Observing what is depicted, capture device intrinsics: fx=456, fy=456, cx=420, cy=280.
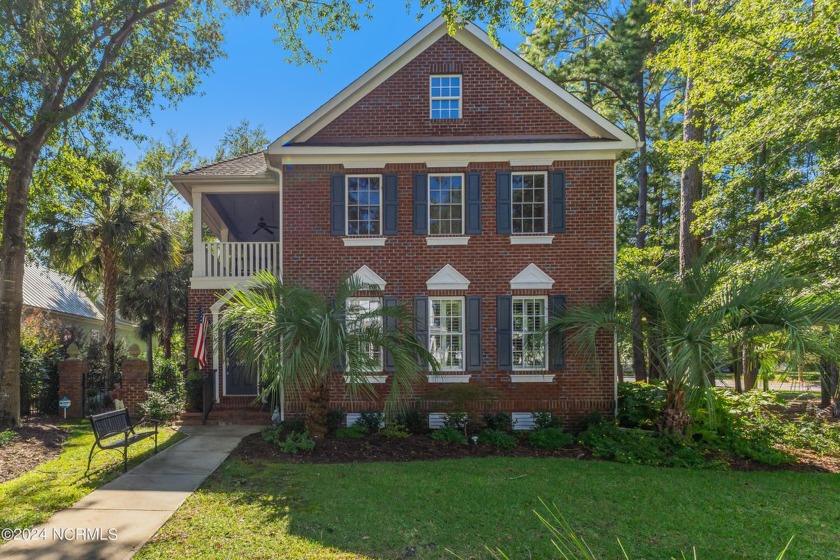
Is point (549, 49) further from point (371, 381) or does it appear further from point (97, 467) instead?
point (97, 467)

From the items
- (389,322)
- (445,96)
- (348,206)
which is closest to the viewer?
(389,322)

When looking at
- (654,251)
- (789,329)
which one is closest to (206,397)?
(789,329)

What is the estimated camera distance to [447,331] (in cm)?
1045

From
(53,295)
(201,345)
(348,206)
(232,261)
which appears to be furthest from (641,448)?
(53,295)

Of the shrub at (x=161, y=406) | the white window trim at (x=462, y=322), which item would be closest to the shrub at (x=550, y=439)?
the white window trim at (x=462, y=322)

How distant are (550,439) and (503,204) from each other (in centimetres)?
513

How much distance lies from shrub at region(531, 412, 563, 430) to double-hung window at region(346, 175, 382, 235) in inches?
215

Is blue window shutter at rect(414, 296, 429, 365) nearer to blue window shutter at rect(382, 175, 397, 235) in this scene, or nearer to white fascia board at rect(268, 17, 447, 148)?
blue window shutter at rect(382, 175, 397, 235)

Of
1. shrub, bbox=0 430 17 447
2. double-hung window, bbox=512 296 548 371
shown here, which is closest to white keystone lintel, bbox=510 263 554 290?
double-hung window, bbox=512 296 548 371

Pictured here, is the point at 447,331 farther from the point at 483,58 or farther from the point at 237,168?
the point at 237,168

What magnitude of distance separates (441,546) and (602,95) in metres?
20.7

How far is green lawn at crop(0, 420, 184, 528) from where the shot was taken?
546cm

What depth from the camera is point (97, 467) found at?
7.20 meters

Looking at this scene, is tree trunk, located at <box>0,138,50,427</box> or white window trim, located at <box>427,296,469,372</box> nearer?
tree trunk, located at <box>0,138,50,427</box>
